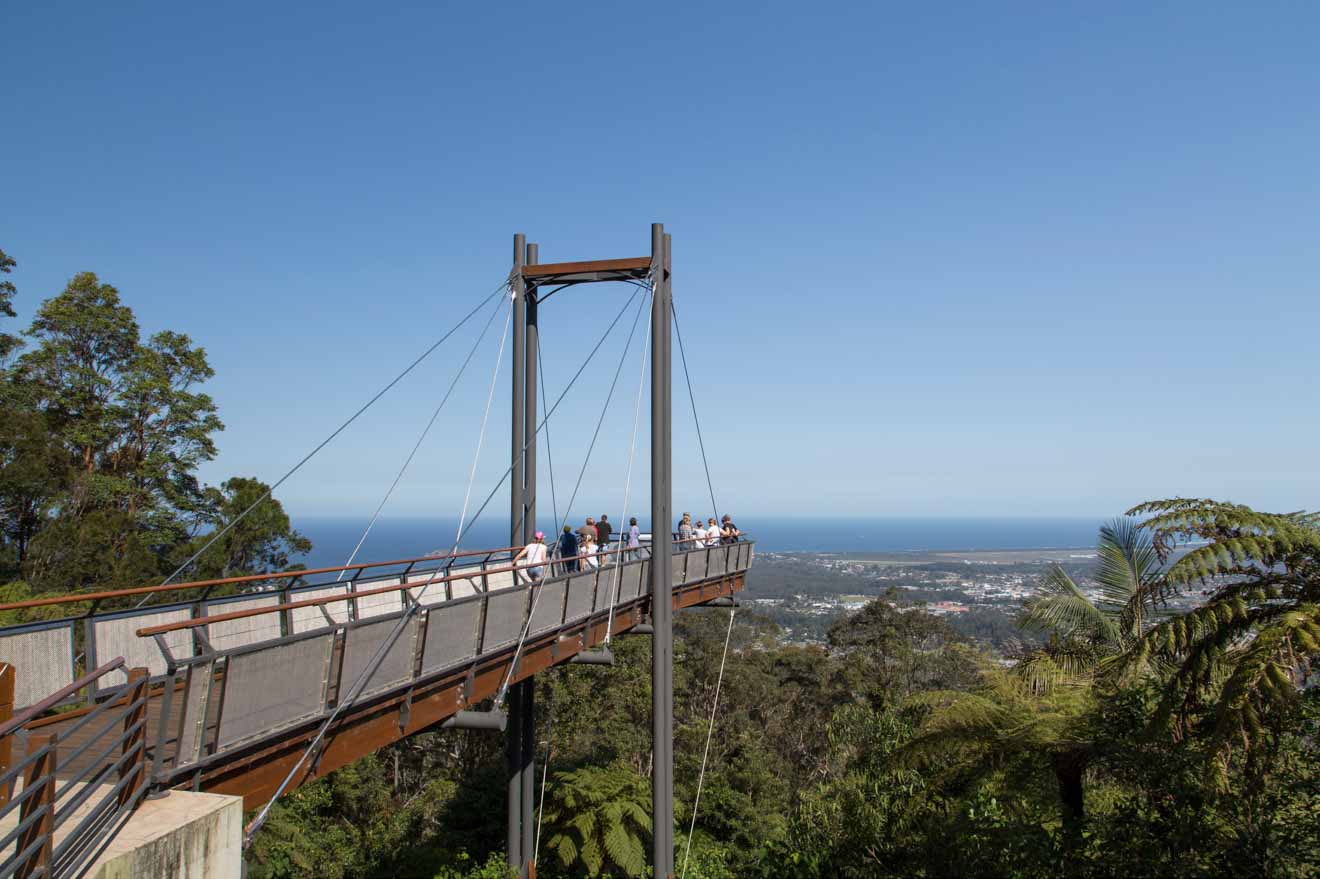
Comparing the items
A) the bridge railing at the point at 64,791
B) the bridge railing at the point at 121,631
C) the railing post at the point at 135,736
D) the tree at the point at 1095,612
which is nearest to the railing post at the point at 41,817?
the bridge railing at the point at 64,791

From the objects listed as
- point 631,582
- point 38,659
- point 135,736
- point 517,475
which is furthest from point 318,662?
point 517,475

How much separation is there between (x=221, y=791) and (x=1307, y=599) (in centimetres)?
828

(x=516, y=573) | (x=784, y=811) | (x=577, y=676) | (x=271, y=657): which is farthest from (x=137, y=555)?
(x=271, y=657)

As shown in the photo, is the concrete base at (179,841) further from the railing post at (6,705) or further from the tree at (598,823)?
the tree at (598,823)

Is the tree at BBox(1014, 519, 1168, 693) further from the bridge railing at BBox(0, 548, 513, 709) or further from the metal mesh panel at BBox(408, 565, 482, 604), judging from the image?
the bridge railing at BBox(0, 548, 513, 709)

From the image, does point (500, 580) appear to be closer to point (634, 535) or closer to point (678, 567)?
point (678, 567)

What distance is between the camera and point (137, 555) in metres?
23.0

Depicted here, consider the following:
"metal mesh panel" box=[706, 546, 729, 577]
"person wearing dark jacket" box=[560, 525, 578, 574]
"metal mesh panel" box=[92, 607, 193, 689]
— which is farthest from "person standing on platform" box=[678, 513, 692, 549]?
"metal mesh panel" box=[92, 607, 193, 689]

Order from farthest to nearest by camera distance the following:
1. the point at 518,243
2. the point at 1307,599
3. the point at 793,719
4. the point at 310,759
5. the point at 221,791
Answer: the point at 793,719
the point at 518,243
the point at 1307,599
the point at 310,759
the point at 221,791

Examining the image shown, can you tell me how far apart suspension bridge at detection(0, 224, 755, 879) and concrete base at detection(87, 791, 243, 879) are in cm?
6

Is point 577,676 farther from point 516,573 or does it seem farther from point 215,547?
point 516,573

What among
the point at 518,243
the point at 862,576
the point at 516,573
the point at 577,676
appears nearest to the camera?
the point at 516,573

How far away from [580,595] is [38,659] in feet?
17.3

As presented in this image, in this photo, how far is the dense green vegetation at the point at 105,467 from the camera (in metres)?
22.7
